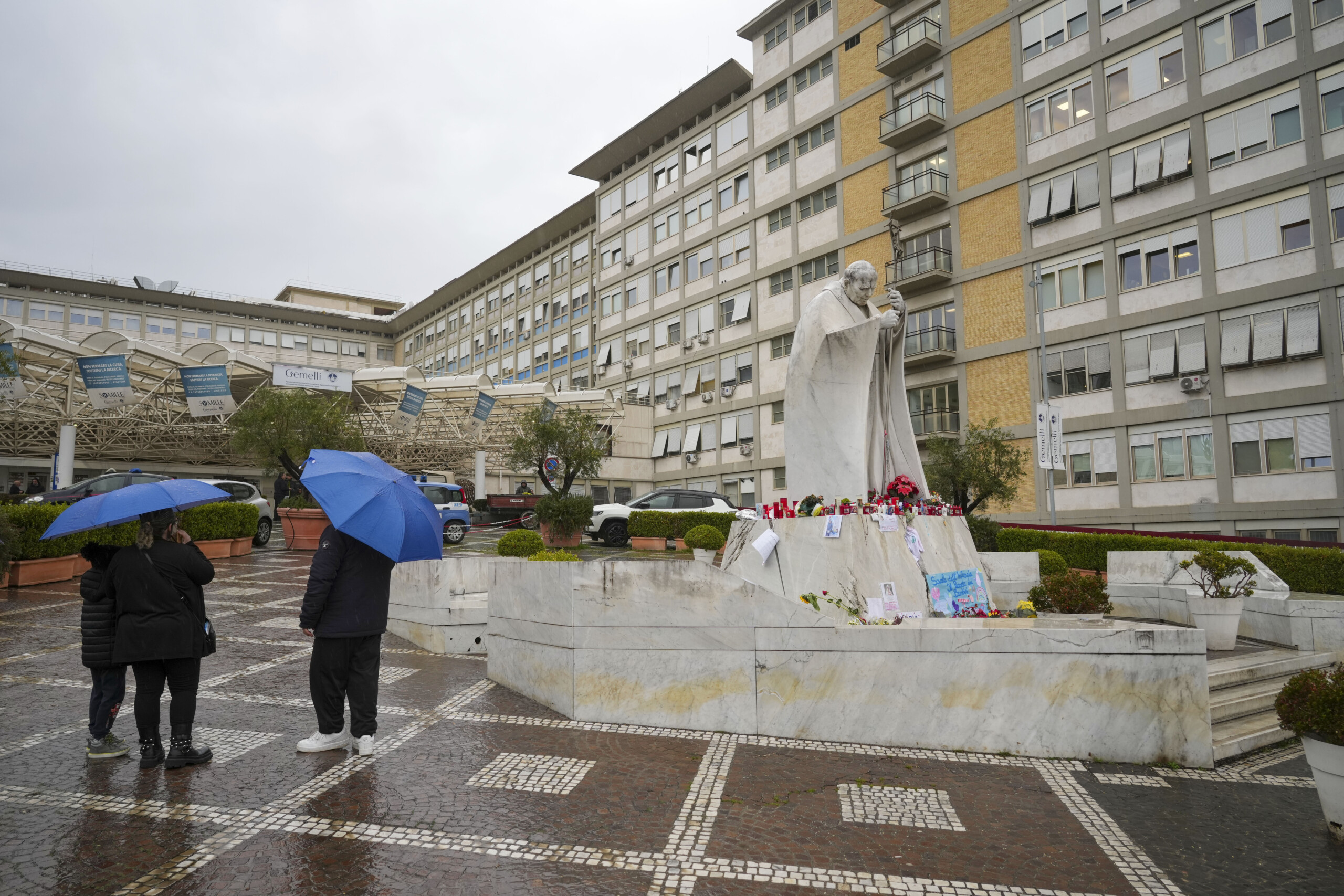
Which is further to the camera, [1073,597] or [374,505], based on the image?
[1073,597]

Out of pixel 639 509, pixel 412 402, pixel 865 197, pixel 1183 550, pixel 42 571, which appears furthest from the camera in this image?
pixel 412 402

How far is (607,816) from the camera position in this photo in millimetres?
4469

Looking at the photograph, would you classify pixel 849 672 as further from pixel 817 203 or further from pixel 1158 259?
pixel 817 203

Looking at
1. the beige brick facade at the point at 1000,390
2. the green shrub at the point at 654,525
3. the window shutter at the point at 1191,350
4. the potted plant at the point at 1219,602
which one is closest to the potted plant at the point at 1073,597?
the potted plant at the point at 1219,602

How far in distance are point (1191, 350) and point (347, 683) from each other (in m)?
23.1

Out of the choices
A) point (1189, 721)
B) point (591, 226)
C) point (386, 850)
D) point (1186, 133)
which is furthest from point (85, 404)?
point (1186, 133)

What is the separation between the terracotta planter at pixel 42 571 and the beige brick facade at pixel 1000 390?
24.2 meters

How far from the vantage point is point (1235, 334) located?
20.4 m

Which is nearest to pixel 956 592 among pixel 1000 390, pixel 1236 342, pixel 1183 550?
pixel 1183 550

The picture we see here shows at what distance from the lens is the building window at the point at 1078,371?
23.3m

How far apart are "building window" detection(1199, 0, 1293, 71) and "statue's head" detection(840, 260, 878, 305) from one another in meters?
19.8

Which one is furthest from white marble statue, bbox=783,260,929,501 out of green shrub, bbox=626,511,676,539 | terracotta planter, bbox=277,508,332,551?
terracotta planter, bbox=277,508,332,551

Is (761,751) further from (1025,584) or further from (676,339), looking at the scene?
(676,339)

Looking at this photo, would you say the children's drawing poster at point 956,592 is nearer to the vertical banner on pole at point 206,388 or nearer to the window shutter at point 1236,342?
the window shutter at point 1236,342
